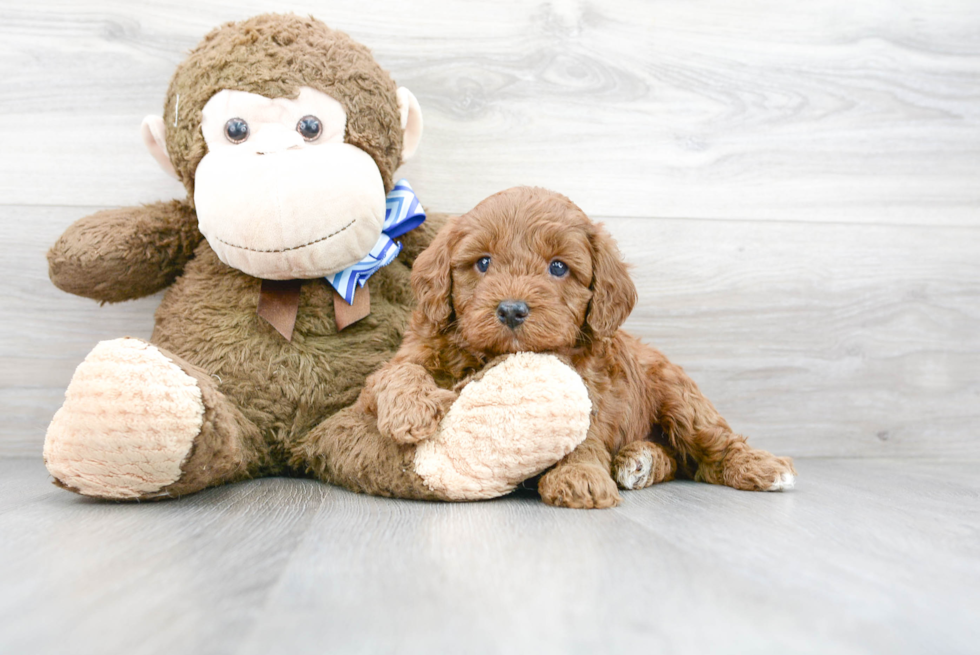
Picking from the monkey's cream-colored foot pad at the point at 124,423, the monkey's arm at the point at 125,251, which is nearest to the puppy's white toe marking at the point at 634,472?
the monkey's cream-colored foot pad at the point at 124,423

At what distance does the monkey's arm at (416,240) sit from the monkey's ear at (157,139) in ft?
1.60

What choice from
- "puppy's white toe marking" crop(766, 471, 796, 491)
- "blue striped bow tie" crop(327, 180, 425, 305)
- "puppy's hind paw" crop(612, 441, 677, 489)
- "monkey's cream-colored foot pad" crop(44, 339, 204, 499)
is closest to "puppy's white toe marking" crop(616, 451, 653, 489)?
Answer: "puppy's hind paw" crop(612, 441, 677, 489)

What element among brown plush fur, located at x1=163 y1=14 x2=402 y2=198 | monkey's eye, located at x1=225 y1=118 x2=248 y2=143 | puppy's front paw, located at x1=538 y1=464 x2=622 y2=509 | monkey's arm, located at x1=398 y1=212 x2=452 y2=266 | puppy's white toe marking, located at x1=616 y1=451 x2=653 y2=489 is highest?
brown plush fur, located at x1=163 y1=14 x2=402 y2=198

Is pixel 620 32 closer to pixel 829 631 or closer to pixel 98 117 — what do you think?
pixel 98 117

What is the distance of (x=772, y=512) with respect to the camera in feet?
3.77

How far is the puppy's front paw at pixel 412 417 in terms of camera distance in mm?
1111

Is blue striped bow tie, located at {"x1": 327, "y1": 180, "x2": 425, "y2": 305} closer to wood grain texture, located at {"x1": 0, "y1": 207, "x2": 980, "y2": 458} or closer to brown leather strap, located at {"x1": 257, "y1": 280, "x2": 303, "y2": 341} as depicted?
brown leather strap, located at {"x1": 257, "y1": 280, "x2": 303, "y2": 341}

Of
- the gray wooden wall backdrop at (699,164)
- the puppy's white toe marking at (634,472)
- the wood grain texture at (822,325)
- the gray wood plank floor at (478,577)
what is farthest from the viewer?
the wood grain texture at (822,325)

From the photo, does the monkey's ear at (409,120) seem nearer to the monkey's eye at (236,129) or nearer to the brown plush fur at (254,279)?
the brown plush fur at (254,279)

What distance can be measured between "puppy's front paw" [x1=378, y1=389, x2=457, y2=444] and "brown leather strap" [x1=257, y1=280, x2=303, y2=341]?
14.5 inches

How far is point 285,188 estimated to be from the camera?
50.3 inches

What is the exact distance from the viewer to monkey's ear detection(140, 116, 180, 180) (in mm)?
1489

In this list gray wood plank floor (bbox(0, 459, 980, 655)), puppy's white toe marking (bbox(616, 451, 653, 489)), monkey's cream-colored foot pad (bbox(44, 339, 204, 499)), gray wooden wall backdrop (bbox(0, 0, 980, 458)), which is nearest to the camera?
gray wood plank floor (bbox(0, 459, 980, 655))

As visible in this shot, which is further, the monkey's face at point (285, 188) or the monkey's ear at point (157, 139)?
the monkey's ear at point (157, 139)
